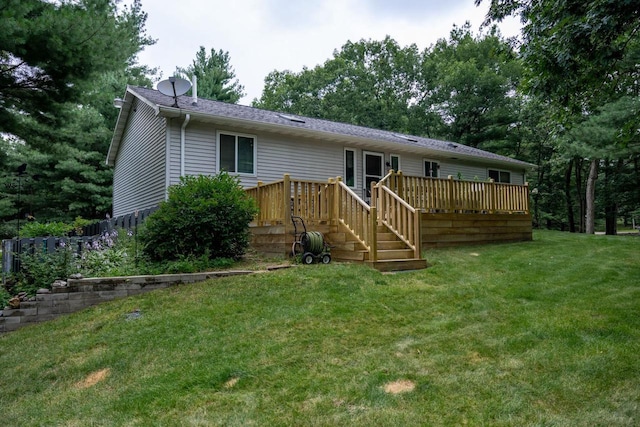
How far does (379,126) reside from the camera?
28219 mm

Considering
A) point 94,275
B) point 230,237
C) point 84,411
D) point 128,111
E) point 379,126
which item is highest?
point 379,126

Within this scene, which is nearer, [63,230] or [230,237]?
[230,237]

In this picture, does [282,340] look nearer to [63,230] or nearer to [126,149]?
[63,230]

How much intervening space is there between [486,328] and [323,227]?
4024 millimetres

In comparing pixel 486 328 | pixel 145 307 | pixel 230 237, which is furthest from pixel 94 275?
pixel 486 328

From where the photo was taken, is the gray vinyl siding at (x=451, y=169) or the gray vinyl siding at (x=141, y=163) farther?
the gray vinyl siding at (x=451, y=169)

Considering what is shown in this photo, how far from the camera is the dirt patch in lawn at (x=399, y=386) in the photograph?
279 centimetres

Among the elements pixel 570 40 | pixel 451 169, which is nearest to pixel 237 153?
pixel 570 40

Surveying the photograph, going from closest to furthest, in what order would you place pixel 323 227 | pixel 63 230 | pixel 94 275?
pixel 94 275
pixel 323 227
pixel 63 230

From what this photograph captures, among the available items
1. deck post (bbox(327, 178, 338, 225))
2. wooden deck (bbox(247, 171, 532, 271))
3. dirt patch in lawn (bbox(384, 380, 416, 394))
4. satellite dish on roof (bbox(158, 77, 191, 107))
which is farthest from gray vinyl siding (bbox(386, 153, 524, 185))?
dirt patch in lawn (bbox(384, 380, 416, 394))

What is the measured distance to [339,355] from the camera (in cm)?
340

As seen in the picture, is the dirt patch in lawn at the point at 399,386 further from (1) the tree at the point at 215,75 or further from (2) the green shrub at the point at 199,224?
(1) the tree at the point at 215,75

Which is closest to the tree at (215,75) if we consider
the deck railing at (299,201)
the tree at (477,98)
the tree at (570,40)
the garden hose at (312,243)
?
the tree at (477,98)

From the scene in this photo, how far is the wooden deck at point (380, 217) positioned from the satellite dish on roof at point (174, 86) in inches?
144
